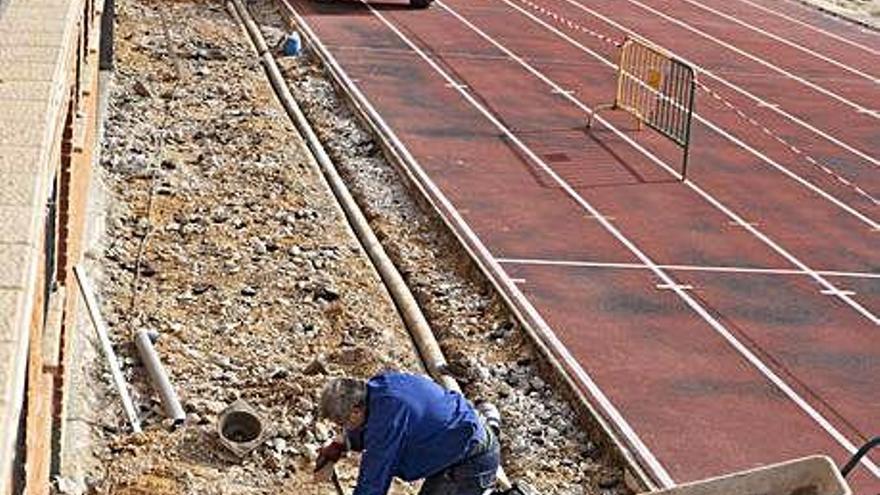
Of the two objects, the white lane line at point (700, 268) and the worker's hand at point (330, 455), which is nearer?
the worker's hand at point (330, 455)

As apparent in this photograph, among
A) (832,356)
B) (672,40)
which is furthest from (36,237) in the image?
(672,40)

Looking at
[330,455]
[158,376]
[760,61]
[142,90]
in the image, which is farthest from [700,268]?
[760,61]

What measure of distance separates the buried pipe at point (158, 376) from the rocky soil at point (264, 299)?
9cm

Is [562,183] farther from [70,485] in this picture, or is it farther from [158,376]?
[70,485]

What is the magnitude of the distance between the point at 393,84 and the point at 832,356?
32.3ft

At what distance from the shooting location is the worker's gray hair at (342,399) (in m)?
6.32

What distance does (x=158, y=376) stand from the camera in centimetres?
1013

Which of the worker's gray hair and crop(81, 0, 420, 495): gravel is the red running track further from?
the worker's gray hair

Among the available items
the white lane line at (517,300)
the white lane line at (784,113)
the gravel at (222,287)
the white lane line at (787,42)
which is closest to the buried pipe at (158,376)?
the gravel at (222,287)

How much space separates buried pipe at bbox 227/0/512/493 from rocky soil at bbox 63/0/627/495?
124 millimetres

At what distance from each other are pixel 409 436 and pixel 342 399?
0.42 m

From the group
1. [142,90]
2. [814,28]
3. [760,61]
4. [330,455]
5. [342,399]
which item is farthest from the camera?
[814,28]

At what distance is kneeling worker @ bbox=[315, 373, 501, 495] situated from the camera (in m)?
6.38

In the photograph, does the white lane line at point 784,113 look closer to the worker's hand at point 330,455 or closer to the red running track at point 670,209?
the red running track at point 670,209
